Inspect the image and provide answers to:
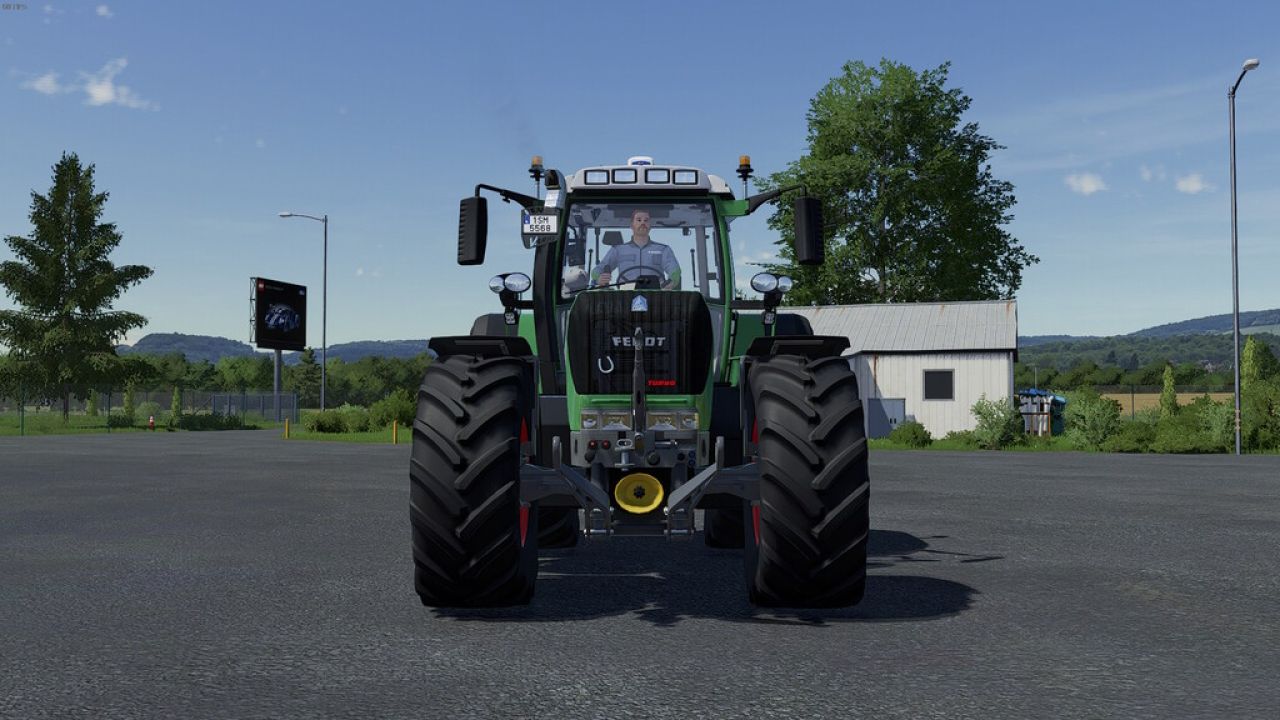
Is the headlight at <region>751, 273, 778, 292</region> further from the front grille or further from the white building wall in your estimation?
the white building wall

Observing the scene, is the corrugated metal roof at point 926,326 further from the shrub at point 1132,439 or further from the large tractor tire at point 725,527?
the large tractor tire at point 725,527

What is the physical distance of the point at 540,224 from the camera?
24.5 feet

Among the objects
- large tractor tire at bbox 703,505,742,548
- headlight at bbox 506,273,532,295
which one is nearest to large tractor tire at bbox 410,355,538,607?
headlight at bbox 506,273,532,295

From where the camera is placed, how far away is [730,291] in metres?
8.25

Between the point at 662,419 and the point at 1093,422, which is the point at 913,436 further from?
the point at 662,419

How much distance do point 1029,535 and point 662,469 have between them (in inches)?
236

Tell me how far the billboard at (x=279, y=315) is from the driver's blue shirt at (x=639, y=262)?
163ft

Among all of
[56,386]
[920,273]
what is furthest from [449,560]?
[56,386]

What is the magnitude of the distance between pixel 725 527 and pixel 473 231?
3.76 meters

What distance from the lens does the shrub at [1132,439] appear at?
101ft

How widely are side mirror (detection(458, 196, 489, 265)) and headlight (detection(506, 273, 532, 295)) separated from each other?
327 mm

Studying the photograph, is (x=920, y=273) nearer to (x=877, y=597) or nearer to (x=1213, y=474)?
(x=1213, y=474)

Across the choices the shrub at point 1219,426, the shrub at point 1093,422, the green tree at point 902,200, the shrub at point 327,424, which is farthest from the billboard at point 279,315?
the shrub at point 1219,426

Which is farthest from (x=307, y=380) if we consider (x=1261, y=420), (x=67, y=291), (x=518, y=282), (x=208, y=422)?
(x=518, y=282)
